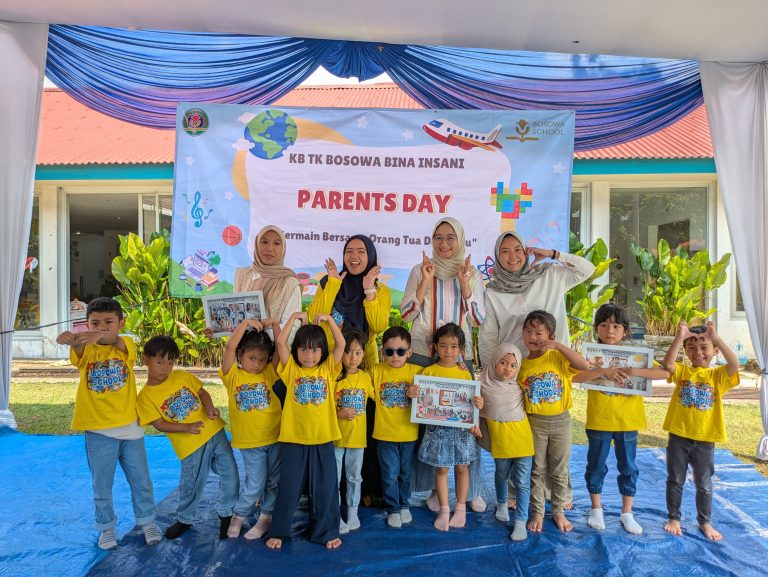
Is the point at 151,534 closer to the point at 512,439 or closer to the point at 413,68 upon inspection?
the point at 512,439

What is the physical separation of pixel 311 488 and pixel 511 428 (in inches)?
46.7

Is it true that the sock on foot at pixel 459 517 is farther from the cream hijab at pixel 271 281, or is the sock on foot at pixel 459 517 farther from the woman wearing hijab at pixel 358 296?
the cream hijab at pixel 271 281

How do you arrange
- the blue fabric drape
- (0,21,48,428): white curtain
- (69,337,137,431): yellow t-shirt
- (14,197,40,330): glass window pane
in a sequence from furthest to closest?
(14,197,40,330): glass window pane → the blue fabric drape → (0,21,48,428): white curtain → (69,337,137,431): yellow t-shirt

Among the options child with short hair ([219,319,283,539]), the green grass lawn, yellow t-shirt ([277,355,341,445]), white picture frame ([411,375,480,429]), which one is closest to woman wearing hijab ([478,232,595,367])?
white picture frame ([411,375,480,429])

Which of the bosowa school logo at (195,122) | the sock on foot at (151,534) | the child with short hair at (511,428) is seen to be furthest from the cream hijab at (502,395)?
the bosowa school logo at (195,122)

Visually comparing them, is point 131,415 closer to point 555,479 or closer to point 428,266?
point 428,266

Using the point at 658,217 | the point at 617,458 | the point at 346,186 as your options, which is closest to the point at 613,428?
the point at 617,458

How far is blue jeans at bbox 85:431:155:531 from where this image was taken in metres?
3.08

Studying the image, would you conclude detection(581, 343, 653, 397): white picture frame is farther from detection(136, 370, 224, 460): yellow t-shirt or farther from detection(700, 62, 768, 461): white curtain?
detection(136, 370, 224, 460): yellow t-shirt

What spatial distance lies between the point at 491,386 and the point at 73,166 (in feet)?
23.8

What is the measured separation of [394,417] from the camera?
10.9ft

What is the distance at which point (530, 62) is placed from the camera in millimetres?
4207

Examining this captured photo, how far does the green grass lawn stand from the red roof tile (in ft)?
10.5

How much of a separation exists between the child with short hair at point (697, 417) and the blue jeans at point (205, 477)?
8.44 feet
